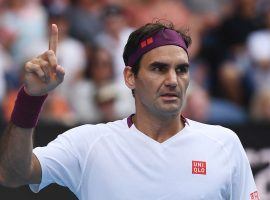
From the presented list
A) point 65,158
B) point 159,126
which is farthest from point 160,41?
point 65,158

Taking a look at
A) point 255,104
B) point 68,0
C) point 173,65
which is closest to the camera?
point 173,65

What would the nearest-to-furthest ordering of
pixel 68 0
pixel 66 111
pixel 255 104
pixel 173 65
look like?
pixel 173 65 → pixel 66 111 → pixel 255 104 → pixel 68 0

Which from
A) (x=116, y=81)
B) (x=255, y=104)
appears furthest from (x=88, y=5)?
(x=255, y=104)

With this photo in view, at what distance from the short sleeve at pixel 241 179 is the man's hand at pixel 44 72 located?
116cm

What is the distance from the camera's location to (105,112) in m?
8.86

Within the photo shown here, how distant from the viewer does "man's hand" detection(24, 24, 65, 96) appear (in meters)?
4.12

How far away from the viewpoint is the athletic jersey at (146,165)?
462cm

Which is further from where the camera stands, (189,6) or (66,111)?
(189,6)

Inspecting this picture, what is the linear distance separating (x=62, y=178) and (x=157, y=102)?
680 mm

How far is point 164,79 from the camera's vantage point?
4.66 meters

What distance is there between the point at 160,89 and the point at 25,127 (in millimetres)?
784

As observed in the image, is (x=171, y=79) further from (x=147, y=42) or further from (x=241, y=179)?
(x=241, y=179)

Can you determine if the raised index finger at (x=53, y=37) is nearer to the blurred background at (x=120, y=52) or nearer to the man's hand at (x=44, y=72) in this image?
the man's hand at (x=44, y=72)

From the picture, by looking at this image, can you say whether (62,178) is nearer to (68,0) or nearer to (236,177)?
(236,177)
